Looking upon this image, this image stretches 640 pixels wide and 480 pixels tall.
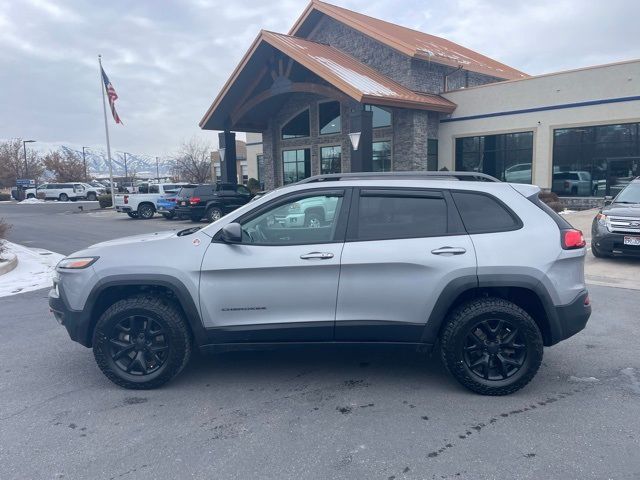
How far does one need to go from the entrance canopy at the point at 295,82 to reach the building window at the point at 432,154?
5.01ft

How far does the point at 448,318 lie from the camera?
13.1ft

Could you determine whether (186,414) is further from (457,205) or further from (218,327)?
(457,205)

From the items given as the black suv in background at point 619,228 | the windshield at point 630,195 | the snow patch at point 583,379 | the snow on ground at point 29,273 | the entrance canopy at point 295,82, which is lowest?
the snow patch at point 583,379

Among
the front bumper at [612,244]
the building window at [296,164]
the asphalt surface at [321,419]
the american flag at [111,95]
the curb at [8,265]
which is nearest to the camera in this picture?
the asphalt surface at [321,419]

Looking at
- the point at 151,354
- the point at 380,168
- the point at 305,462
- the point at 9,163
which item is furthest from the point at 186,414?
the point at 9,163

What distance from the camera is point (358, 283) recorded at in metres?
3.90

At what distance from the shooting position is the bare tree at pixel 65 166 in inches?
2441

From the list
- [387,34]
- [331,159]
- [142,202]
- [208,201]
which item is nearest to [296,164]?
[331,159]

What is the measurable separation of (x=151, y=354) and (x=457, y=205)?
2822 millimetres

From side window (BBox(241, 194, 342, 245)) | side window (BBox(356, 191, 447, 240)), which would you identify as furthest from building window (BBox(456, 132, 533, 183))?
side window (BBox(241, 194, 342, 245))

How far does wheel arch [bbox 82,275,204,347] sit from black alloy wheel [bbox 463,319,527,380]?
2184mm

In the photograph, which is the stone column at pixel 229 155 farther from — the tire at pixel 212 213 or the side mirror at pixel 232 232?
the side mirror at pixel 232 232

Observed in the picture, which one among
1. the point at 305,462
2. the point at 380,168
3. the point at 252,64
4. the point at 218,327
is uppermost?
the point at 252,64

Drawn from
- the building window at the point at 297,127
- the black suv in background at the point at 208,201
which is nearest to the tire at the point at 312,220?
the black suv in background at the point at 208,201
